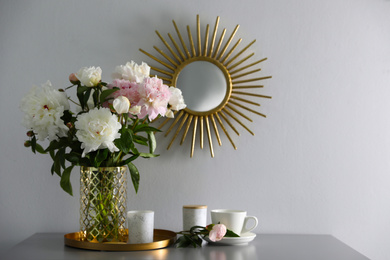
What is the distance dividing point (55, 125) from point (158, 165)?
0.50m

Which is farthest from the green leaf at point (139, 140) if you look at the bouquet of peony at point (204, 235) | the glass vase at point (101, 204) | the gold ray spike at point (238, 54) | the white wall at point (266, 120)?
the gold ray spike at point (238, 54)

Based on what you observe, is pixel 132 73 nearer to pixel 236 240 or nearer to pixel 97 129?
pixel 97 129

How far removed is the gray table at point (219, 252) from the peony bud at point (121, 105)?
425 millimetres

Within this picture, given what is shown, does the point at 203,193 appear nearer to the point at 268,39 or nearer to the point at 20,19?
the point at 268,39

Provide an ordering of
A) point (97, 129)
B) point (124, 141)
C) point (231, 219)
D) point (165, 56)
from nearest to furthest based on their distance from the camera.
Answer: point (97, 129) → point (124, 141) → point (231, 219) → point (165, 56)

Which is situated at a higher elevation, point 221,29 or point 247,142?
point 221,29

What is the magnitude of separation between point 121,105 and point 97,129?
97mm

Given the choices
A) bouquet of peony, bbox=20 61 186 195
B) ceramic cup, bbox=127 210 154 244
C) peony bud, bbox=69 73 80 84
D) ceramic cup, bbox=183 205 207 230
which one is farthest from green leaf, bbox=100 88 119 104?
ceramic cup, bbox=183 205 207 230

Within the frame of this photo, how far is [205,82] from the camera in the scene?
1.75 metres

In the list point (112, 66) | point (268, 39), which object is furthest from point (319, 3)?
point (112, 66)

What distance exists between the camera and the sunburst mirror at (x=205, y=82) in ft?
5.71

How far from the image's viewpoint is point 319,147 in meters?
1.78

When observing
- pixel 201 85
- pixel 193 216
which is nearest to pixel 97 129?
pixel 193 216

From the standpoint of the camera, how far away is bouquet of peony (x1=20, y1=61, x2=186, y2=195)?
1313 mm
